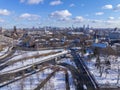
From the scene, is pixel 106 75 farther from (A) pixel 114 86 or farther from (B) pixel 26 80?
(B) pixel 26 80

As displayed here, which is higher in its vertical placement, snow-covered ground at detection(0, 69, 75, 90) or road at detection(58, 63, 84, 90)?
snow-covered ground at detection(0, 69, 75, 90)

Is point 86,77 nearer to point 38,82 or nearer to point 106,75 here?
point 106,75

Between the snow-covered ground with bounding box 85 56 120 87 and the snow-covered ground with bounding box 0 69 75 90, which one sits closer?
the snow-covered ground with bounding box 0 69 75 90

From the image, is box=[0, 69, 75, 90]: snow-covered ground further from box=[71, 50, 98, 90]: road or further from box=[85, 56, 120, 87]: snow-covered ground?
box=[85, 56, 120, 87]: snow-covered ground

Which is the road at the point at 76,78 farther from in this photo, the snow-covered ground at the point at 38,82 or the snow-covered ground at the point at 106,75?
the snow-covered ground at the point at 106,75

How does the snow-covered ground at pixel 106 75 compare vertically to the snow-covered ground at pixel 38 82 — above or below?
below

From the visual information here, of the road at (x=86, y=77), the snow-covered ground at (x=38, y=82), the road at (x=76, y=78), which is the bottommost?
the road at (x=86, y=77)

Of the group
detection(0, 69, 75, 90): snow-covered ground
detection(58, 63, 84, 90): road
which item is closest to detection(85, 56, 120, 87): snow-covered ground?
detection(58, 63, 84, 90): road

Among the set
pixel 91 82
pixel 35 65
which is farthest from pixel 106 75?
pixel 35 65

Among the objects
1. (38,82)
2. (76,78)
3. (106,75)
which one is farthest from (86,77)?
(38,82)

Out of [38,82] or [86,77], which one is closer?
[38,82]

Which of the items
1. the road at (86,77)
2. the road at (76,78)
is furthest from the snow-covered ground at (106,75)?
the road at (76,78)
